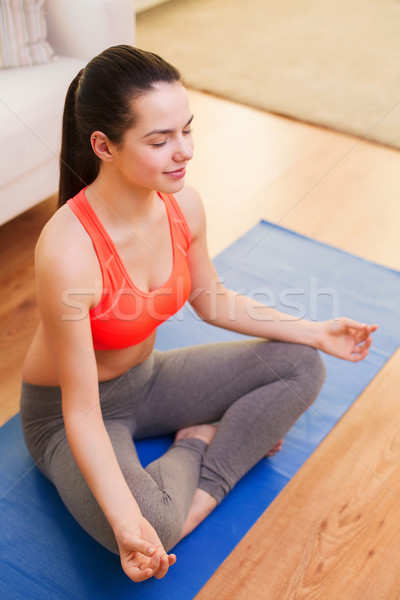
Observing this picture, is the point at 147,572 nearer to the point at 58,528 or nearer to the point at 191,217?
the point at 58,528

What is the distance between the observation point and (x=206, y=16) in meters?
3.82

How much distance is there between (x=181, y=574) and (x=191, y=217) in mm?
655

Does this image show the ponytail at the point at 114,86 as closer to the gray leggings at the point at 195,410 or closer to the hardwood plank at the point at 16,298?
the gray leggings at the point at 195,410

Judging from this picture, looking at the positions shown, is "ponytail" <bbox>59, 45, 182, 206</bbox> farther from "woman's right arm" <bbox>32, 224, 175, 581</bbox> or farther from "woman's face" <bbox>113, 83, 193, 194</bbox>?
"woman's right arm" <bbox>32, 224, 175, 581</bbox>

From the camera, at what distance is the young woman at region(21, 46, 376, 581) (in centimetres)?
103

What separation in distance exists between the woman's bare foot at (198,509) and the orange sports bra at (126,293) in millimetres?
335

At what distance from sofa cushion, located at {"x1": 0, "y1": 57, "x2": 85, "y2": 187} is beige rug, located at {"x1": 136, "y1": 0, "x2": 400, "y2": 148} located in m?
1.22

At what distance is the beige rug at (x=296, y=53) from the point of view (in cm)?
295

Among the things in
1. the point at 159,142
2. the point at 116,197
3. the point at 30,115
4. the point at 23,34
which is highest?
the point at 159,142

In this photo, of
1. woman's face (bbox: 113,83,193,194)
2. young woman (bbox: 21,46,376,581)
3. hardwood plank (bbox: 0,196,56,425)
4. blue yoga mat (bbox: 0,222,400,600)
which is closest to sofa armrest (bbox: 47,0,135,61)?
hardwood plank (bbox: 0,196,56,425)

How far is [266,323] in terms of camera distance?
54.7 inches

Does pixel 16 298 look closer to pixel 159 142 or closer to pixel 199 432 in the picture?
pixel 199 432

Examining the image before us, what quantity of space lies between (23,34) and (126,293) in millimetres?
1303

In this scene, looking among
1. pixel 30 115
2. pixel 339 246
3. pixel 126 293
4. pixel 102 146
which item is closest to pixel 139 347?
pixel 126 293
